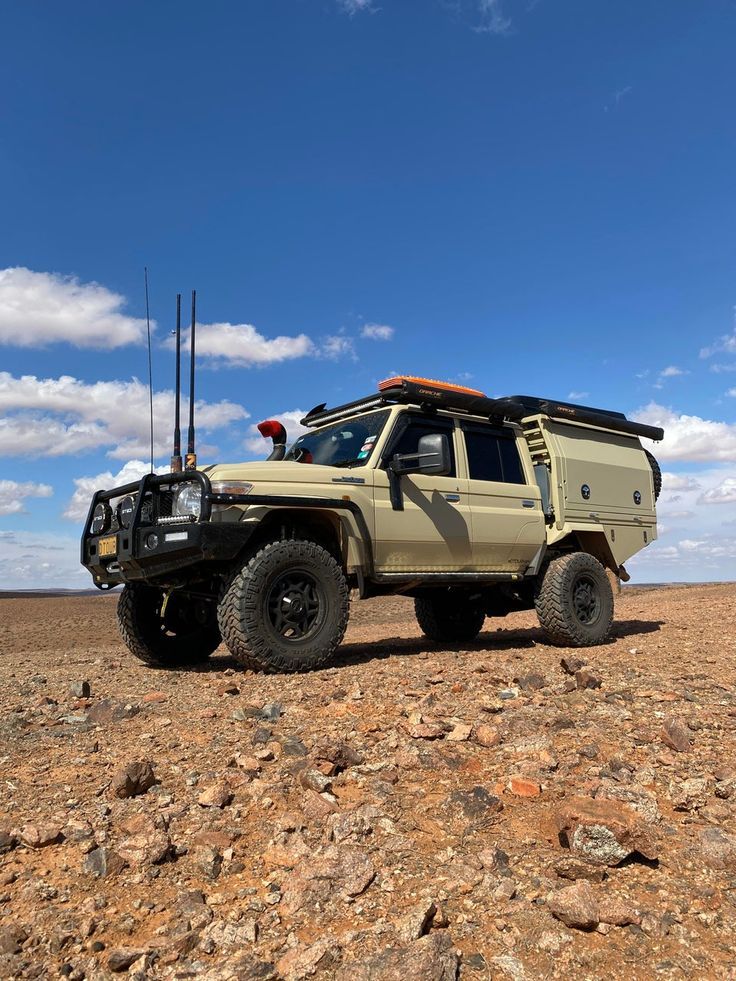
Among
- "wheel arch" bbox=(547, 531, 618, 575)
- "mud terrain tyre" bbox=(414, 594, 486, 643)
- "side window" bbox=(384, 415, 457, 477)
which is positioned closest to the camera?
"side window" bbox=(384, 415, 457, 477)

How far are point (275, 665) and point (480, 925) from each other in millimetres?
2987

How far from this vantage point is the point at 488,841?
109 inches

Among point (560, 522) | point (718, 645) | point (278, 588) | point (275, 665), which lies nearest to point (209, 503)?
point (278, 588)

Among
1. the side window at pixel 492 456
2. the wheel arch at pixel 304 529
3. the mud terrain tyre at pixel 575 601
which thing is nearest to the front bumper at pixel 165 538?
the wheel arch at pixel 304 529

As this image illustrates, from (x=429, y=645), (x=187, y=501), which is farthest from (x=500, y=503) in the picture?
(x=187, y=501)

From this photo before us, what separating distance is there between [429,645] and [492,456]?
225 centimetres

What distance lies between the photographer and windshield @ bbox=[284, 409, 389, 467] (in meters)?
6.29

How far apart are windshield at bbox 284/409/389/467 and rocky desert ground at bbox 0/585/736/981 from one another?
214cm

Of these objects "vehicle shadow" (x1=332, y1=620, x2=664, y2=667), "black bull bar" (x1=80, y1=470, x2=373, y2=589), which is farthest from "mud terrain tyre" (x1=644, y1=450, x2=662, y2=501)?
"black bull bar" (x1=80, y1=470, x2=373, y2=589)

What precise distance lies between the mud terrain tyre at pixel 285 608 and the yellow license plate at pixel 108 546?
3.40 feet

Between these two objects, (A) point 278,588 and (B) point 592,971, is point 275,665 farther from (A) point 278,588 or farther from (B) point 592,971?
(B) point 592,971

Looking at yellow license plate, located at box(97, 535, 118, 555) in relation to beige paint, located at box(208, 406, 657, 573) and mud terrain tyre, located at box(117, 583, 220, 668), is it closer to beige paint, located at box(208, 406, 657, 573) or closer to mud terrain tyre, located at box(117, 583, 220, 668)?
mud terrain tyre, located at box(117, 583, 220, 668)

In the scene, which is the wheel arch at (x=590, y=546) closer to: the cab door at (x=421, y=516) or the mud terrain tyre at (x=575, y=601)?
the mud terrain tyre at (x=575, y=601)

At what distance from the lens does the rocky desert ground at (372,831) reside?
2.19 m
